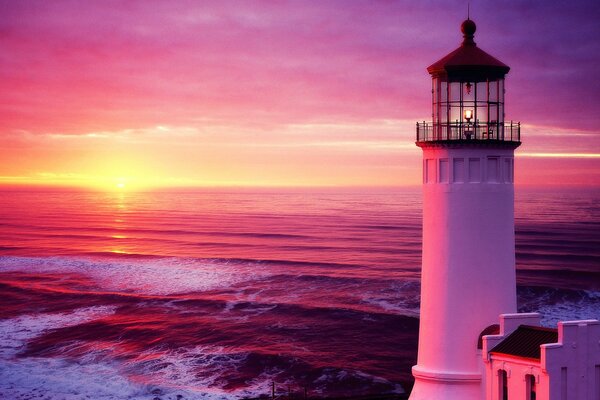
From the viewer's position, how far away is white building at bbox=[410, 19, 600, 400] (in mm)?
11953

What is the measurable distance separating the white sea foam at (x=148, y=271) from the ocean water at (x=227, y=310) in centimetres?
14

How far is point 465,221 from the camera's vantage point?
12023 millimetres

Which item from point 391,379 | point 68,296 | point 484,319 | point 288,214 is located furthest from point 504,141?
point 288,214

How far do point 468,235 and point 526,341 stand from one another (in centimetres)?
195

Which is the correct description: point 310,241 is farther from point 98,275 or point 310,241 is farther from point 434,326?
point 434,326

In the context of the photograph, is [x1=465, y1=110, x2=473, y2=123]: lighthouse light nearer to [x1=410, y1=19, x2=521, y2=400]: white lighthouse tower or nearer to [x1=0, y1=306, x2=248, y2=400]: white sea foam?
[x1=410, y1=19, x2=521, y2=400]: white lighthouse tower

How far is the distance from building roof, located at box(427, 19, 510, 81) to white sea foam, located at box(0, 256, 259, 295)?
27.8m

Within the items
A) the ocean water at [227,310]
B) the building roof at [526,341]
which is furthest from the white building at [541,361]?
the ocean water at [227,310]

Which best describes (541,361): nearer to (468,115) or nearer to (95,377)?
(468,115)

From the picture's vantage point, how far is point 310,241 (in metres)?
66.8

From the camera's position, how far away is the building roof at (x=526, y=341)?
11234 mm

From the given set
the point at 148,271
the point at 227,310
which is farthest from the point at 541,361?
the point at 148,271

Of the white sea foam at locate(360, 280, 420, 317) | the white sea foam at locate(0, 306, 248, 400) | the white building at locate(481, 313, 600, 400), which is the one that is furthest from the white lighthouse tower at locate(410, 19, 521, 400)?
the white sea foam at locate(360, 280, 420, 317)

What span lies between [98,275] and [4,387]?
79.3 ft
